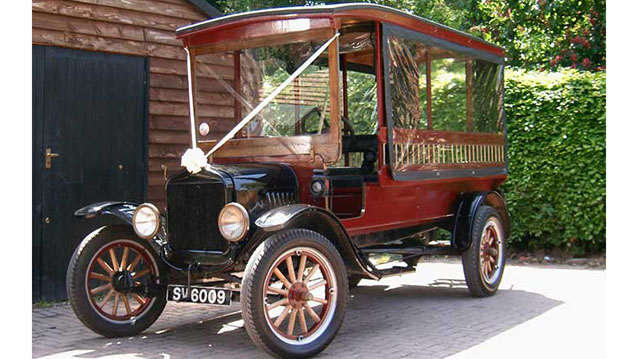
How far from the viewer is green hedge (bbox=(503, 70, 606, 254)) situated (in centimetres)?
915


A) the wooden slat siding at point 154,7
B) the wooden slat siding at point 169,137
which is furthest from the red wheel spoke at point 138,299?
the wooden slat siding at point 154,7

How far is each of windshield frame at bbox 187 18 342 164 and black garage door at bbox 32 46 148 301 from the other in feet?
5.40

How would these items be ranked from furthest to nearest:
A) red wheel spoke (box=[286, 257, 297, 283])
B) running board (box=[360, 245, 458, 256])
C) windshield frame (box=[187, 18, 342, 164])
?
running board (box=[360, 245, 458, 256]) < windshield frame (box=[187, 18, 342, 164]) < red wheel spoke (box=[286, 257, 297, 283])

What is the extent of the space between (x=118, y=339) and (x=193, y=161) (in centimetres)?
146

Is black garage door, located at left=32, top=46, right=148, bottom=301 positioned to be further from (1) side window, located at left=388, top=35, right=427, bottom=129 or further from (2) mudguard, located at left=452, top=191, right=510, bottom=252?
(2) mudguard, located at left=452, top=191, right=510, bottom=252

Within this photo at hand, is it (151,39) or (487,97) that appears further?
(151,39)

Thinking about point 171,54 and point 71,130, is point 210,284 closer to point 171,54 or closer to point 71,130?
point 71,130

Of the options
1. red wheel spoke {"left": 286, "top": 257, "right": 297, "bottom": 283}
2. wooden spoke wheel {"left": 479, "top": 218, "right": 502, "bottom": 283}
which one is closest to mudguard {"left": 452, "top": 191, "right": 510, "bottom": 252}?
wooden spoke wheel {"left": 479, "top": 218, "right": 502, "bottom": 283}

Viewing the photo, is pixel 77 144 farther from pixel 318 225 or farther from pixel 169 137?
pixel 318 225

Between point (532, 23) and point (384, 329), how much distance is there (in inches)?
379

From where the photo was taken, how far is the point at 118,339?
545 cm

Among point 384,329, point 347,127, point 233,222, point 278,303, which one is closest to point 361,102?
point 347,127

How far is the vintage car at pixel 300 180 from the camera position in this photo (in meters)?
4.90

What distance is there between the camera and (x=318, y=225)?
17.1 ft
